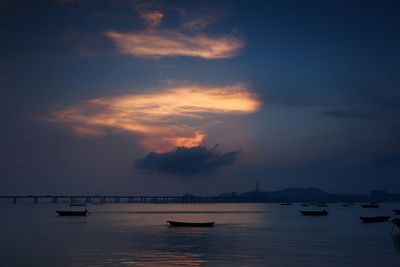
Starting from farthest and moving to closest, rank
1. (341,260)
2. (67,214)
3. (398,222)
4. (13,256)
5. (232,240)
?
(67,214) → (398,222) → (232,240) → (13,256) → (341,260)

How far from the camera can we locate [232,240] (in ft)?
208

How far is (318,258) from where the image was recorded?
45.0 m

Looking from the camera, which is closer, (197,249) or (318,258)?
(318,258)

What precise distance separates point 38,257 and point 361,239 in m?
41.7

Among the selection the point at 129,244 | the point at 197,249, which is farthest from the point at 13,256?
the point at 197,249

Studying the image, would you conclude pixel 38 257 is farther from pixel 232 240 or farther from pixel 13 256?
pixel 232 240

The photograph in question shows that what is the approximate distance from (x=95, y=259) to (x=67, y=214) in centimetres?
10474

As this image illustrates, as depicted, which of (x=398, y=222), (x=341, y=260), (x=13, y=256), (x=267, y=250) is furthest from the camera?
(x=398, y=222)

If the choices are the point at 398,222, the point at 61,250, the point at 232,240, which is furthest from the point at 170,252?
the point at 398,222

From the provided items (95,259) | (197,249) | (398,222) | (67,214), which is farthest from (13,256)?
(67,214)

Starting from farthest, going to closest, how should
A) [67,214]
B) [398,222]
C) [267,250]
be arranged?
[67,214] → [398,222] → [267,250]

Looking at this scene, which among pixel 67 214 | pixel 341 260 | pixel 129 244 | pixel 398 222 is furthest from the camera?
pixel 67 214

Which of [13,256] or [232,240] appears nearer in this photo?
[13,256]

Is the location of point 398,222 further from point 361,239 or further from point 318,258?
point 318,258
